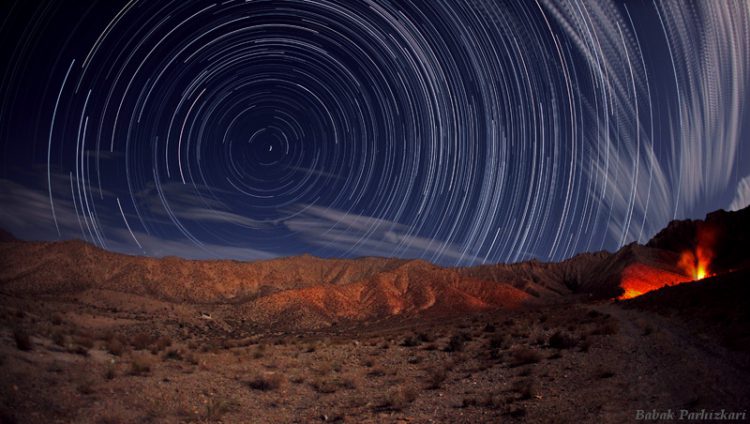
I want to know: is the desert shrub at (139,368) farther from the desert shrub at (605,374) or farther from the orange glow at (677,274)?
the orange glow at (677,274)

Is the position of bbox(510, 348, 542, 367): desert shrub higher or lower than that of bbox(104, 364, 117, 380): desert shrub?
higher

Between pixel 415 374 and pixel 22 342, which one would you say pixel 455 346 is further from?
pixel 22 342

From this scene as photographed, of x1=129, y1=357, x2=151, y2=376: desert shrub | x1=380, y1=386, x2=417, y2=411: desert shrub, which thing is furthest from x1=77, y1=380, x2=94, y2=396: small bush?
x1=380, y1=386, x2=417, y2=411: desert shrub

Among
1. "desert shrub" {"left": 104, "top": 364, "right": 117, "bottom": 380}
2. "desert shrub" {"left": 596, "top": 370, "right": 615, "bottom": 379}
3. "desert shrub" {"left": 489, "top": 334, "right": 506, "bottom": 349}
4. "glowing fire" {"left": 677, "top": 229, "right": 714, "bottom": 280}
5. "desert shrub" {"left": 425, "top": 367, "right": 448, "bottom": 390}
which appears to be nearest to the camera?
"desert shrub" {"left": 596, "top": 370, "right": 615, "bottom": 379}

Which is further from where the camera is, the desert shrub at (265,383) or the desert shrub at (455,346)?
the desert shrub at (455,346)

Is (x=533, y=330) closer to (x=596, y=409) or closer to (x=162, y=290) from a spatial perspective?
(x=596, y=409)

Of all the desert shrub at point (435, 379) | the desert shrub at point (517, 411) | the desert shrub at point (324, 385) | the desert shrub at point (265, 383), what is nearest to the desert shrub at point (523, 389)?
the desert shrub at point (517, 411)

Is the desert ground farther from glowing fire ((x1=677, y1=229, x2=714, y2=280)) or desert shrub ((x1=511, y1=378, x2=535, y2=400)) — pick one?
glowing fire ((x1=677, y1=229, x2=714, y2=280))

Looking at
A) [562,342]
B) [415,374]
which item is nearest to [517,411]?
[415,374]
